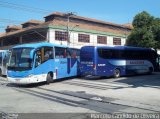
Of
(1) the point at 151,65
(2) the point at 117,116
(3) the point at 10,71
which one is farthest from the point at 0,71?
(2) the point at 117,116

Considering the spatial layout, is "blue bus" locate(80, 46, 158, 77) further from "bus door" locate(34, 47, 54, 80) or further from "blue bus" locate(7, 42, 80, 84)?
"bus door" locate(34, 47, 54, 80)

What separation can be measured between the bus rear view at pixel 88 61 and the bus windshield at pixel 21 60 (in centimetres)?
605

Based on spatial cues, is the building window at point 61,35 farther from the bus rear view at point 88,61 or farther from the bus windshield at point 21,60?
the bus windshield at point 21,60

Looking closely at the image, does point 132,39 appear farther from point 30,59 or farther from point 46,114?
point 46,114

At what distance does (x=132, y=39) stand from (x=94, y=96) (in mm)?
33663

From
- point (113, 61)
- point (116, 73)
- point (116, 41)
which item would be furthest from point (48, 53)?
point (116, 41)

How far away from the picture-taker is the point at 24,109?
11.5m

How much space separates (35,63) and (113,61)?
808 centimetres

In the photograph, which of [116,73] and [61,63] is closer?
[61,63]

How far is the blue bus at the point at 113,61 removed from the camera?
79.2 ft

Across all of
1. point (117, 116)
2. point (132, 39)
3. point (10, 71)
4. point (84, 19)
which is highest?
point (84, 19)

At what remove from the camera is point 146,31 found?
44.0 metres

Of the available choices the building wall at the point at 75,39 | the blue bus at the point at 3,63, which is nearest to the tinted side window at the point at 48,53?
the blue bus at the point at 3,63

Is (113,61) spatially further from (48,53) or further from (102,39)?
(102,39)
